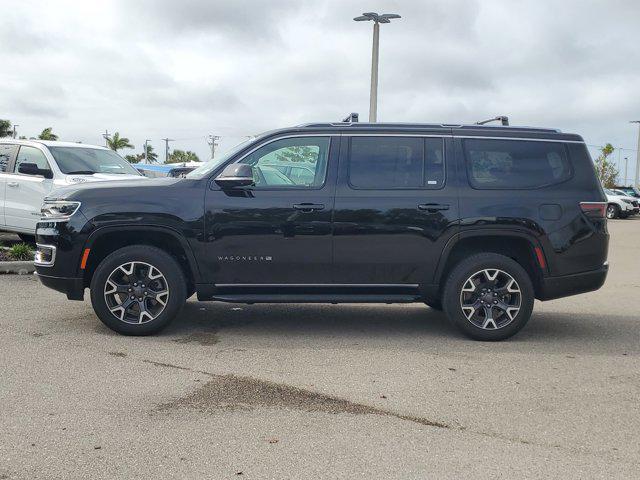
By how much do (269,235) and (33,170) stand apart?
6163 mm

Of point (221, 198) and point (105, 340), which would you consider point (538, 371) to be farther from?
point (105, 340)

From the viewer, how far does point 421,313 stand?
7.84 meters

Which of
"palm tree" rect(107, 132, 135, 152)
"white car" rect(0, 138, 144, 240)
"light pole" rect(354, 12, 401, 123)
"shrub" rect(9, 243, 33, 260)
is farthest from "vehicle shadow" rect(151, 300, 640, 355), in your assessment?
"palm tree" rect(107, 132, 135, 152)

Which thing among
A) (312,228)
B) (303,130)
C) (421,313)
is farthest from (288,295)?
(421,313)

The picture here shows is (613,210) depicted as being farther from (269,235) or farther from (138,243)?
(138,243)

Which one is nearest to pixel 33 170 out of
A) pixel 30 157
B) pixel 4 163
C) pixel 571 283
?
pixel 30 157

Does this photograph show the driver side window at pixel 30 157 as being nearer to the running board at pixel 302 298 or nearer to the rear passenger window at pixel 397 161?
the running board at pixel 302 298

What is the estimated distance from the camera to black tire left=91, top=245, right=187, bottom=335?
626 centimetres

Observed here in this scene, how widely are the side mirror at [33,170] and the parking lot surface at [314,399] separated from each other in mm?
3983

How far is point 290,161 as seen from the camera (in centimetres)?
650

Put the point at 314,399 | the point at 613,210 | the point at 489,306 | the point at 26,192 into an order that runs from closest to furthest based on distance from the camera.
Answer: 1. the point at 314,399
2. the point at 489,306
3. the point at 26,192
4. the point at 613,210

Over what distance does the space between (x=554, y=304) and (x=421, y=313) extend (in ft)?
6.22

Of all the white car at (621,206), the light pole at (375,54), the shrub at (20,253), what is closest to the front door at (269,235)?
the shrub at (20,253)

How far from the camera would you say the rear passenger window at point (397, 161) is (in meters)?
6.41
